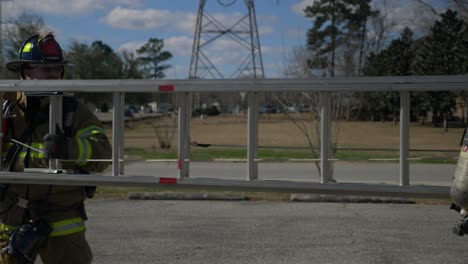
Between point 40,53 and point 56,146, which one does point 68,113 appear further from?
point 40,53

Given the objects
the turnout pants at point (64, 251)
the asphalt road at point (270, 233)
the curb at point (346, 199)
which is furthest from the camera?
the curb at point (346, 199)

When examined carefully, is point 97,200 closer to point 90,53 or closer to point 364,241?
point 364,241

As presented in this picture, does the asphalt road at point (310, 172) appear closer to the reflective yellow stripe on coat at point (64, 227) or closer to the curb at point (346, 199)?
the curb at point (346, 199)

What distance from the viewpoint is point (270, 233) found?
20.4 ft

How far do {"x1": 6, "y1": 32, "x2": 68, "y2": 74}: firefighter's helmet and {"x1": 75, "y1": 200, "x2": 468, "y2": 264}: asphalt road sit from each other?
2526mm

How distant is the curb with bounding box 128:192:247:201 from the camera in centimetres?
845

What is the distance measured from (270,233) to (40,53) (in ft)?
12.5

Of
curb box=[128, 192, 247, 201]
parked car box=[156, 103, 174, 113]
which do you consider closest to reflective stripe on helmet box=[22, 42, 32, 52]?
curb box=[128, 192, 247, 201]

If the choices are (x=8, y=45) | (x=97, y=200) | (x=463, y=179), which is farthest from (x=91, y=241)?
→ (x=8, y=45)

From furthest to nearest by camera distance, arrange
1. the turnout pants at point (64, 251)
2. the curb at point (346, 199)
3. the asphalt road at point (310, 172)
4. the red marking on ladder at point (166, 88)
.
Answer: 1. the asphalt road at point (310, 172)
2. the curb at point (346, 199)
3. the turnout pants at point (64, 251)
4. the red marking on ladder at point (166, 88)

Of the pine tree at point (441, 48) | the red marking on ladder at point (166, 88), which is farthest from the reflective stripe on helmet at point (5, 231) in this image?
the pine tree at point (441, 48)

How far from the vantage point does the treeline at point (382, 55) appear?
1912 cm

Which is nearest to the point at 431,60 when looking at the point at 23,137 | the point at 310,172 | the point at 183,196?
the point at 310,172

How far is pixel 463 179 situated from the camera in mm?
2305
